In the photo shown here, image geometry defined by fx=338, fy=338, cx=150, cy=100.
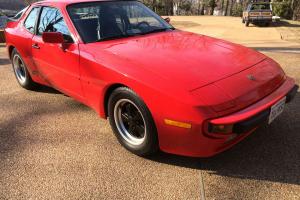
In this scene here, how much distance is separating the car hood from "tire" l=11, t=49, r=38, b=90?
84.2 inches

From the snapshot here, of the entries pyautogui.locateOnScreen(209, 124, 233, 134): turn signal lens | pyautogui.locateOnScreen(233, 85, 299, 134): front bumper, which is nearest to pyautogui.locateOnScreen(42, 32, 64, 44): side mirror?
pyautogui.locateOnScreen(209, 124, 233, 134): turn signal lens

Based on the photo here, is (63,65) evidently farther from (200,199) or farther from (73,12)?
(200,199)

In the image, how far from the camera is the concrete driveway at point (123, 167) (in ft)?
9.23

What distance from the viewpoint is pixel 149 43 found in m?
3.68

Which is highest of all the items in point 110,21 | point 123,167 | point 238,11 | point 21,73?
point 110,21

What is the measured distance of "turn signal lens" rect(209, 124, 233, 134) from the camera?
2.64 meters

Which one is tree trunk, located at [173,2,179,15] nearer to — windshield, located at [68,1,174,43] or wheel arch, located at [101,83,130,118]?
windshield, located at [68,1,174,43]

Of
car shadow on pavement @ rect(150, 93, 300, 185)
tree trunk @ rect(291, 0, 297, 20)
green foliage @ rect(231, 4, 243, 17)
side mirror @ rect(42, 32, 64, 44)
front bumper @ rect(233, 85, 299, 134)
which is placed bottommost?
green foliage @ rect(231, 4, 243, 17)

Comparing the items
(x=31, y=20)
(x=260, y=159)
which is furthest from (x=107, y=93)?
(x=31, y=20)

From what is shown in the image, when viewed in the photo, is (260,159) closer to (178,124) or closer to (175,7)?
(178,124)

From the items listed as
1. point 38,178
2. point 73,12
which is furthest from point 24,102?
point 38,178

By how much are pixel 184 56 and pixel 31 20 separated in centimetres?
264

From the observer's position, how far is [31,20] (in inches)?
191

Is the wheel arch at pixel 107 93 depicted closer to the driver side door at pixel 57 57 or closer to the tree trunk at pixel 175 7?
the driver side door at pixel 57 57
